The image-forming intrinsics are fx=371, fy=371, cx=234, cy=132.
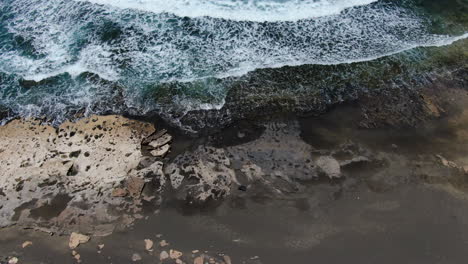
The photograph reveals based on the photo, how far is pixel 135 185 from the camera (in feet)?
35.1

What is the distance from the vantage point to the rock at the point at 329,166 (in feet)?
35.8

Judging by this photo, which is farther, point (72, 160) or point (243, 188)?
point (72, 160)

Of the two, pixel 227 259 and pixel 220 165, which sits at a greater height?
pixel 220 165

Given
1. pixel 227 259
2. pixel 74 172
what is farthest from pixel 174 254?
pixel 74 172

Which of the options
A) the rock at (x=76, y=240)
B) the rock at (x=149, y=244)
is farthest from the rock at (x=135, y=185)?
the rock at (x=76, y=240)

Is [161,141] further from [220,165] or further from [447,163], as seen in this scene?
[447,163]

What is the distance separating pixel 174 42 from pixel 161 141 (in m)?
5.56

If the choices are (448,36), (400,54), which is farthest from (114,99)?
(448,36)

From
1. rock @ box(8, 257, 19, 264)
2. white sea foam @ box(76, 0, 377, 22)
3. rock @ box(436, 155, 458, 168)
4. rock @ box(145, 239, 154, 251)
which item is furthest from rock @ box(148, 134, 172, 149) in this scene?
rock @ box(436, 155, 458, 168)

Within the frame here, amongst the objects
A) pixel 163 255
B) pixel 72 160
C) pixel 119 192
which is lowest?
pixel 163 255

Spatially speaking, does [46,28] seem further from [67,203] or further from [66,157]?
[67,203]

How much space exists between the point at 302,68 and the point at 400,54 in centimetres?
414

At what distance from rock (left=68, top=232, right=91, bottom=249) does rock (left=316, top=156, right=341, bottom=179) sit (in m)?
6.81

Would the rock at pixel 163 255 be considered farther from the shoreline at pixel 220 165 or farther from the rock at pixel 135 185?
the rock at pixel 135 185
